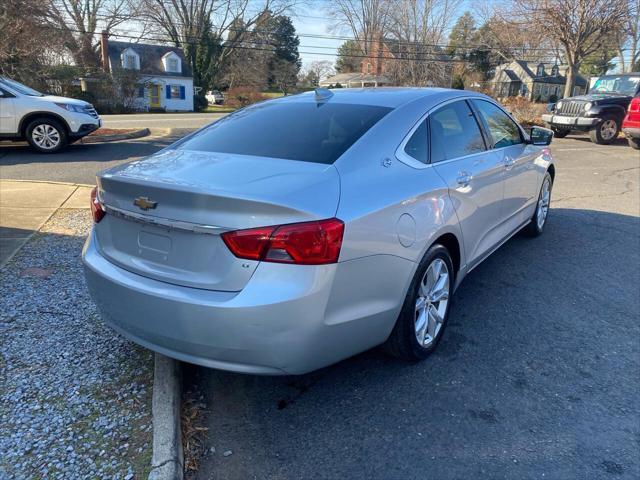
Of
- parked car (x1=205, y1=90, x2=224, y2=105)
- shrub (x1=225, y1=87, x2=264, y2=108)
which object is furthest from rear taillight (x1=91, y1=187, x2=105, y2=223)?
parked car (x1=205, y1=90, x2=224, y2=105)

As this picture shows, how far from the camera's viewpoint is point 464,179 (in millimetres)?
3539

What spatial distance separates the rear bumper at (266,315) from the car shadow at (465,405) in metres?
0.43

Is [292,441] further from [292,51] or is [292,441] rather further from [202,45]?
[292,51]

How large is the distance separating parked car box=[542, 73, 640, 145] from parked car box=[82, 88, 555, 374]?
14.4m

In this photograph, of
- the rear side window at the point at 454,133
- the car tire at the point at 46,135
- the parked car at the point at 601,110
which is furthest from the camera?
the parked car at the point at 601,110

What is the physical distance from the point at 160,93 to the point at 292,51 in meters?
28.4

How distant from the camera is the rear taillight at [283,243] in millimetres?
2287

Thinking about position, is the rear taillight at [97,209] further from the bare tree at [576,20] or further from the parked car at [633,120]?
the bare tree at [576,20]

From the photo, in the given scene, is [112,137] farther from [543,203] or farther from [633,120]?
[633,120]

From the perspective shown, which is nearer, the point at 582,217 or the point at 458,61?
the point at 582,217

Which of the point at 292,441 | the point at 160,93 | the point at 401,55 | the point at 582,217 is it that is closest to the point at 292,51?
the point at 401,55

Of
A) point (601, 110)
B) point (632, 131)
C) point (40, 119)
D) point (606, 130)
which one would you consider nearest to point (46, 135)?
point (40, 119)

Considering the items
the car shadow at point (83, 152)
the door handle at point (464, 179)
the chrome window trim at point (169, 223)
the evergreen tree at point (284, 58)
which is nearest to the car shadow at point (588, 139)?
the car shadow at point (83, 152)

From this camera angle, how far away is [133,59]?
156 feet
